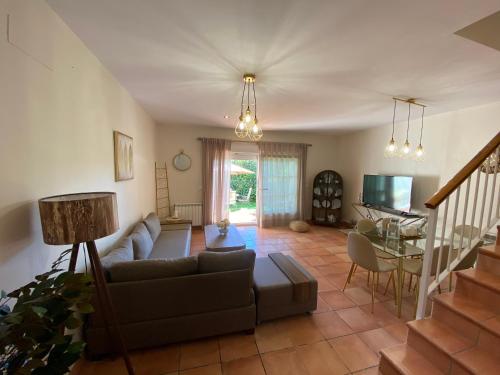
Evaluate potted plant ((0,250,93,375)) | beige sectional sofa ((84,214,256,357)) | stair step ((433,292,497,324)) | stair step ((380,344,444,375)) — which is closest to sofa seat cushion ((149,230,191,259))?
beige sectional sofa ((84,214,256,357))

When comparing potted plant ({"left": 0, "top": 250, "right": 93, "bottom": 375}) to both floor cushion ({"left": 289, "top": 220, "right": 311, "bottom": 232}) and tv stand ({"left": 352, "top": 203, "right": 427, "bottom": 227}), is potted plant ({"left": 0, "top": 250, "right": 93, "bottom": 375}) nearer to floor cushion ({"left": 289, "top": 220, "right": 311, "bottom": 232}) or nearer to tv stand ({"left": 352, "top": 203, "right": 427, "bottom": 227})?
tv stand ({"left": 352, "top": 203, "right": 427, "bottom": 227})

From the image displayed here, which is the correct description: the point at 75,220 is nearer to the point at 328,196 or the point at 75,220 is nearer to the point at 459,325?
the point at 459,325

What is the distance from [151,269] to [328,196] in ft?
15.8

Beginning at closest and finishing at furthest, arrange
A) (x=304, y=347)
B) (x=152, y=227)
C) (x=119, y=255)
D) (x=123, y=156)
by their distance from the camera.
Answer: (x=304, y=347)
(x=119, y=255)
(x=123, y=156)
(x=152, y=227)

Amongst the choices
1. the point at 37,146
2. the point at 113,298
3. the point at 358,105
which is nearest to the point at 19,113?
the point at 37,146

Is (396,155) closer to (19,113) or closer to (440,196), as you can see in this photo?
(440,196)

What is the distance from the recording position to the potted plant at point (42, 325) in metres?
0.69

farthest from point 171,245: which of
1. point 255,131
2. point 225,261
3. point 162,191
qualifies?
point 162,191

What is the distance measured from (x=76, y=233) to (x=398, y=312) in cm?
286

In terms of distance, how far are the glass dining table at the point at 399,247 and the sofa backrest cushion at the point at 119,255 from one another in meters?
2.60

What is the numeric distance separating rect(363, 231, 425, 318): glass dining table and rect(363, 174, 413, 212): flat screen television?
142cm

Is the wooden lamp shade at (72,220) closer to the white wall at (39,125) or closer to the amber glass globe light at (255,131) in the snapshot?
the white wall at (39,125)

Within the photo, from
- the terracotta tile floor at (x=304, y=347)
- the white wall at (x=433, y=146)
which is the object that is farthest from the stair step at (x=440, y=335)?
the white wall at (x=433, y=146)

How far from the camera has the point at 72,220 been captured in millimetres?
1124
